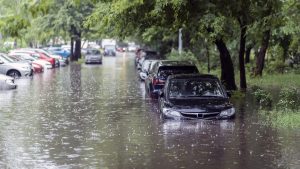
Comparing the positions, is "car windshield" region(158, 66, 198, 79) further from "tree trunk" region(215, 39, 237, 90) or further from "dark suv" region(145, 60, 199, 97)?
"tree trunk" region(215, 39, 237, 90)

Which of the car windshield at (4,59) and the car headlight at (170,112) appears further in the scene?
the car windshield at (4,59)

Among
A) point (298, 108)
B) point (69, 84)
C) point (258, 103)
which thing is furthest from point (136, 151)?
point (69, 84)

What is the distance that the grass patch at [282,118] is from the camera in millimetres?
15145

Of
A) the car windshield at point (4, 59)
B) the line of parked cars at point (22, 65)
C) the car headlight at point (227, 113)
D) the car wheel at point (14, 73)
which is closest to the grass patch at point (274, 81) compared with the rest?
the line of parked cars at point (22, 65)

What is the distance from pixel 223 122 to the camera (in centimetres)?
1530

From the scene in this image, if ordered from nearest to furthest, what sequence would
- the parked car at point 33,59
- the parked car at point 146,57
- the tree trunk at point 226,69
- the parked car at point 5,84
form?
the tree trunk at point 226,69
the parked car at point 5,84
the parked car at point 33,59
the parked car at point 146,57

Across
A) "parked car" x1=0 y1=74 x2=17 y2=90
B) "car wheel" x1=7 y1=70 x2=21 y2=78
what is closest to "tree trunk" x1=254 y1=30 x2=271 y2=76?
"parked car" x1=0 y1=74 x2=17 y2=90

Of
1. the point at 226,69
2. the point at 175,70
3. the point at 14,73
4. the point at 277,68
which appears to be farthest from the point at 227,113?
the point at 14,73

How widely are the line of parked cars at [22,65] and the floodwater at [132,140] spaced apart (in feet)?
27.1

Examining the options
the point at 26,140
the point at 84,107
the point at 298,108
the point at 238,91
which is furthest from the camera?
the point at 238,91

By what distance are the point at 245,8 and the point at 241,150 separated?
10415mm

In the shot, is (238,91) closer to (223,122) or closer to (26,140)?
(223,122)

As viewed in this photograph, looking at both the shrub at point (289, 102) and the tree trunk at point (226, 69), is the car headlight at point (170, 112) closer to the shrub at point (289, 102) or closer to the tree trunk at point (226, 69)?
the shrub at point (289, 102)

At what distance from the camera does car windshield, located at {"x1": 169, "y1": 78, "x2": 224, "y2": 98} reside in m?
16.3
